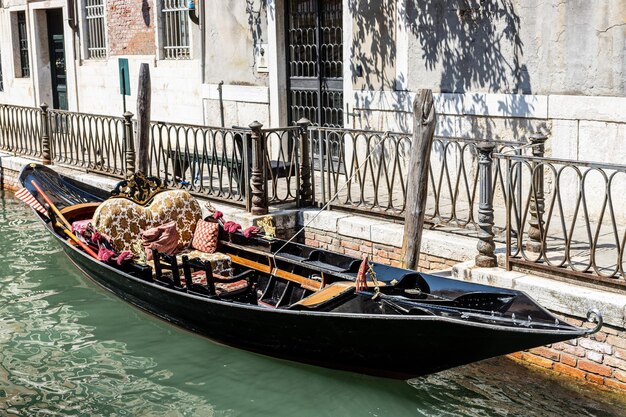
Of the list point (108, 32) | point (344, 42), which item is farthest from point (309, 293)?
→ point (108, 32)

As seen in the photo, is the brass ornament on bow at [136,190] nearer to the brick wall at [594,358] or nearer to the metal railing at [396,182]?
the metal railing at [396,182]

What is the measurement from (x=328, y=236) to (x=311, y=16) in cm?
370

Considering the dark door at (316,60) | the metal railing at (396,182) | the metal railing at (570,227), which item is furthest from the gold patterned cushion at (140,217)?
the metal railing at (570,227)

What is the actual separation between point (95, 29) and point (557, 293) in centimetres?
1217

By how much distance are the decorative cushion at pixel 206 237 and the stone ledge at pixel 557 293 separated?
7.89ft

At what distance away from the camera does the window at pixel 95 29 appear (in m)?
15.7

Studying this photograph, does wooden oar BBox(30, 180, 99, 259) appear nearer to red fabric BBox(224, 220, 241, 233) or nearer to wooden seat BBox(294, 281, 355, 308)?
red fabric BBox(224, 220, 241, 233)

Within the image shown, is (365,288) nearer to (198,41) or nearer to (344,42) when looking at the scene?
(344,42)

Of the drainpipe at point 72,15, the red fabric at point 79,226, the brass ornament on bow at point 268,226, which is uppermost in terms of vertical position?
the drainpipe at point 72,15

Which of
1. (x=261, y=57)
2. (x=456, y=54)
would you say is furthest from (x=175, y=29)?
(x=456, y=54)

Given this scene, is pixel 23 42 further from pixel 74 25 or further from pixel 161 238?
pixel 161 238

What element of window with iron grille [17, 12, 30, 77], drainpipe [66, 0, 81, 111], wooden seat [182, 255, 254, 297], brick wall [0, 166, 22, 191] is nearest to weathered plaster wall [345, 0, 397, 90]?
wooden seat [182, 255, 254, 297]

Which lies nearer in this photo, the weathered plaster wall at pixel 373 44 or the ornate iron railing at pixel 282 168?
the ornate iron railing at pixel 282 168

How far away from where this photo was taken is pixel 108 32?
50.2 ft
